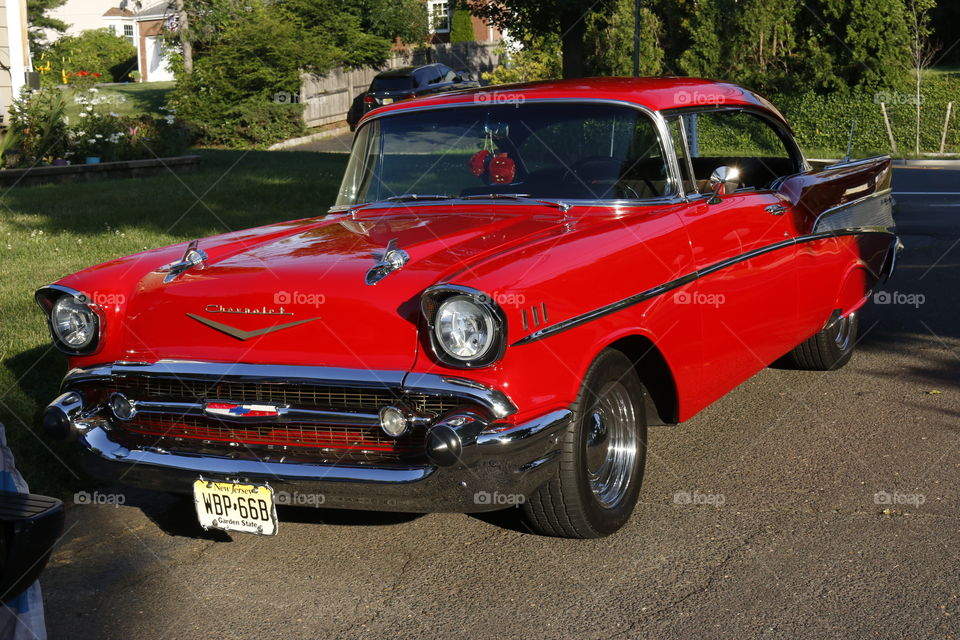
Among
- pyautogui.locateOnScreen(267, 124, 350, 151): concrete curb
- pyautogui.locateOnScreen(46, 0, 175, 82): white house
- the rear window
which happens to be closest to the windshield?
pyautogui.locateOnScreen(267, 124, 350, 151): concrete curb

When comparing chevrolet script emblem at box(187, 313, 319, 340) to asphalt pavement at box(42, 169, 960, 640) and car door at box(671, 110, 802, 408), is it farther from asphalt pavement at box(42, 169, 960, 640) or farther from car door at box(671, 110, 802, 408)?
car door at box(671, 110, 802, 408)

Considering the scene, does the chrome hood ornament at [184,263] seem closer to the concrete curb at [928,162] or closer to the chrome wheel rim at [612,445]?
the chrome wheel rim at [612,445]

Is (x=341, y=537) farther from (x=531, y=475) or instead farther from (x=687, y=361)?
(x=687, y=361)

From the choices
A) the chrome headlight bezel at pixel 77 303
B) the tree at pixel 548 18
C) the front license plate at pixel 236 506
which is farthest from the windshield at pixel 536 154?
the tree at pixel 548 18

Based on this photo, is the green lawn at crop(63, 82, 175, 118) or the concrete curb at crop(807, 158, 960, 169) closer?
the concrete curb at crop(807, 158, 960, 169)

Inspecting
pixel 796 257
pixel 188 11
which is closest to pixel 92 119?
pixel 188 11

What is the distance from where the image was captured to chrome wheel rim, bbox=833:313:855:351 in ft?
21.4

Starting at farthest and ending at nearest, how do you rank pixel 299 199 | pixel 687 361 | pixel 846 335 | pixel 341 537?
pixel 299 199, pixel 846 335, pixel 687 361, pixel 341 537

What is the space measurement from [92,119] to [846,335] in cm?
1249

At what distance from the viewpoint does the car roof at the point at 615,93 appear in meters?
5.11

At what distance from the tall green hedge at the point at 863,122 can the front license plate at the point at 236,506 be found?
21.3 m

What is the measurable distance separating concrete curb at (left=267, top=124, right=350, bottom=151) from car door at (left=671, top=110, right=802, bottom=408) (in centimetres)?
1962

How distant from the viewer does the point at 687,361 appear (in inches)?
183

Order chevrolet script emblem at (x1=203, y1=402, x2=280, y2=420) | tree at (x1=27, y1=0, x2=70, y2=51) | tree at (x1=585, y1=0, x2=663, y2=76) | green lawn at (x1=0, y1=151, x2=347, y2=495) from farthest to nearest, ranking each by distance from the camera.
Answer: tree at (x1=27, y1=0, x2=70, y2=51) < tree at (x1=585, y1=0, x2=663, y2=76) < green lawn at (x1=0, y1=151, x2=347, y2=495) < chevrolet script emblem at (x1=203, y1=402, x2=280, y2=420)
